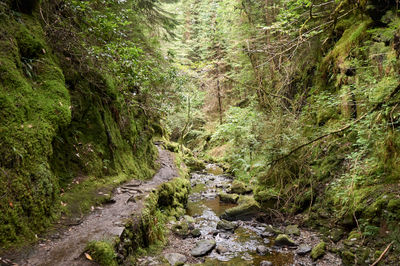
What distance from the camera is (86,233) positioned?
4.19 meters

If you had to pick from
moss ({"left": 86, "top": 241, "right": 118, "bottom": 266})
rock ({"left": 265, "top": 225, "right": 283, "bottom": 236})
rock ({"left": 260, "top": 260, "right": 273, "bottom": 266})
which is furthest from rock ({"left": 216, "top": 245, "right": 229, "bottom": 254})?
moss ({"left": 86, "top": 241, "right": 118, "bottom": 266})

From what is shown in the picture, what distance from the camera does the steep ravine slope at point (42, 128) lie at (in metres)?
3.62

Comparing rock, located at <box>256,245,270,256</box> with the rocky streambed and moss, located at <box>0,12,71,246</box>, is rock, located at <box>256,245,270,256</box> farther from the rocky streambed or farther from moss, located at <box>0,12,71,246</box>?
moss, located at <box>0,12,71,246</box>

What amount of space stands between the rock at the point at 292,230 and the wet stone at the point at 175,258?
124 inches

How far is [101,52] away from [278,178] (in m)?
6.96

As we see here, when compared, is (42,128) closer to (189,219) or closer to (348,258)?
(189,219)

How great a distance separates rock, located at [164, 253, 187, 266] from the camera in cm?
505

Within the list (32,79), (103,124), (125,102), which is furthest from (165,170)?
(32,79)

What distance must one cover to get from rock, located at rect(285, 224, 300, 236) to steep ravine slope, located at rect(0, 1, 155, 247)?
4933mm

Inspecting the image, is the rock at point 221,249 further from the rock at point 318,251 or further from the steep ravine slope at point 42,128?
the steep ravine slope at point 42,128

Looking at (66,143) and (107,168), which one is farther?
(107,168)

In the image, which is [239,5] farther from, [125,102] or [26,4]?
[26,4]

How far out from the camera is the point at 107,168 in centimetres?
A: 666

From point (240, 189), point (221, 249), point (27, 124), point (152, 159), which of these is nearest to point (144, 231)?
point (221, 249)
